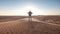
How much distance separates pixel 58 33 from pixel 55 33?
402 millimetres

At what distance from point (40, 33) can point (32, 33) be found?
3.28ft

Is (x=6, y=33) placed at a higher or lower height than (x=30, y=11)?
lower

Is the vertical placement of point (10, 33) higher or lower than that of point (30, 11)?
lower

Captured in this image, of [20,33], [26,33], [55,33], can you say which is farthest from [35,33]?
[55,33]

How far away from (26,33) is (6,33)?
241 cm

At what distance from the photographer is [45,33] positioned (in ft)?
38.6

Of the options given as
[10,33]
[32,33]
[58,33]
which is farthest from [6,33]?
[58,33]

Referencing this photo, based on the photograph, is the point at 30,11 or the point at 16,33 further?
the point at 30,11

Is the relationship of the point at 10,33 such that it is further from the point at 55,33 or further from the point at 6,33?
the point at 55,33

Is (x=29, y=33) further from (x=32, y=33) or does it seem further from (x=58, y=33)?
(x=58, y=33)

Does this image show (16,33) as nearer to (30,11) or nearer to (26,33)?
(26,33)

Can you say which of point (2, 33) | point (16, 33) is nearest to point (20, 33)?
point (16, 33)

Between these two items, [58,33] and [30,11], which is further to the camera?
[30,11]

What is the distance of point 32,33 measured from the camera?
11664mm
